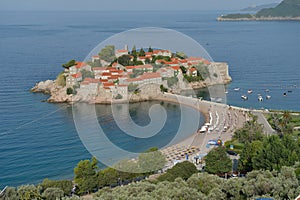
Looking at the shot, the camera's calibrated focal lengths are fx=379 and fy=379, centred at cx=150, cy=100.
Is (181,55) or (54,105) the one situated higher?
(181,55)

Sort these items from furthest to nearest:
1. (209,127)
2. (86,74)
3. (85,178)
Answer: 1. (86,74)
2. (209,127)
3. (85,178)

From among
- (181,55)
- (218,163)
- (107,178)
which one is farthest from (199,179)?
(181,55)

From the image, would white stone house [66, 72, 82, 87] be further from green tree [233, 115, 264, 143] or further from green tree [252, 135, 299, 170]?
green tree [252, 135, 299, 170]

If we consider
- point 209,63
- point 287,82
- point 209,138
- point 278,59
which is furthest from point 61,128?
point 278,59

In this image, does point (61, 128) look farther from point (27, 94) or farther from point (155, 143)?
point (27, 94)

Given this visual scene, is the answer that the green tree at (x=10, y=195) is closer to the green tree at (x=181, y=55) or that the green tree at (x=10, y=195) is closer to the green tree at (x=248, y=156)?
the green tree at (x=248, y=156)

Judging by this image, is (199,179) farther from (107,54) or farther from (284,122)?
(107,54)

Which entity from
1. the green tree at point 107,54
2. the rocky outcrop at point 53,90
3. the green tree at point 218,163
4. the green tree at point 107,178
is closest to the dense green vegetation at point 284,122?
the green tree at point 218,163
